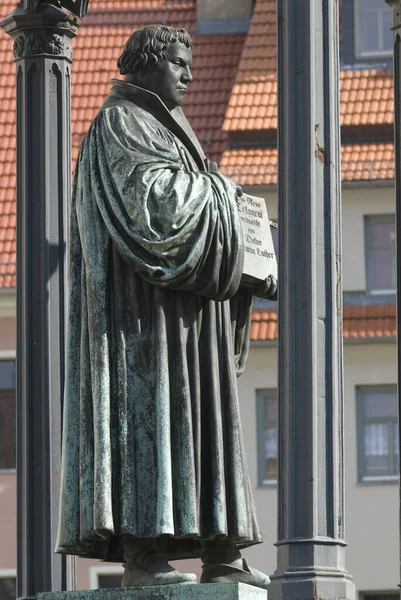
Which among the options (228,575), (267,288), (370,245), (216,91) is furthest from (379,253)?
(228,575)

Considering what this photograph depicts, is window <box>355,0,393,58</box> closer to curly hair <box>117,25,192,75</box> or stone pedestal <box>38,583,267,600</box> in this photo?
curly hair <box>117,25,192,75</box>

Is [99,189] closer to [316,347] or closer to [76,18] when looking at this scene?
[316,347]

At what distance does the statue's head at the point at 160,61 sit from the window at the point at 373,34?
3537cm

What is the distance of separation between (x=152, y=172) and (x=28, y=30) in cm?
286

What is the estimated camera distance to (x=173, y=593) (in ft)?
36.3

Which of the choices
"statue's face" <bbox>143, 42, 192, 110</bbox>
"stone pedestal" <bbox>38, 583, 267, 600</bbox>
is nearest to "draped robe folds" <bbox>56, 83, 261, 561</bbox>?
"stone pedestal" <bbox>38, 583, 267, 600</bbox>

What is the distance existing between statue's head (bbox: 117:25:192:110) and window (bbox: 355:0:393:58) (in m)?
35.4

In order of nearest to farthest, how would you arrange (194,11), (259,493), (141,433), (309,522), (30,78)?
(141,433), (309,522), (30,78), (259,493), (194,11)

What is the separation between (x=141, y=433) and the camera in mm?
11344

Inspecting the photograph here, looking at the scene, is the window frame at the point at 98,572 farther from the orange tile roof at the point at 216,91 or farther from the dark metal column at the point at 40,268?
the dark metal column at the point at 40,268

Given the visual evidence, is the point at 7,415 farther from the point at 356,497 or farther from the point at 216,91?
the point at 216,91

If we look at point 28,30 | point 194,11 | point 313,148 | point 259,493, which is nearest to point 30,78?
point 28,30

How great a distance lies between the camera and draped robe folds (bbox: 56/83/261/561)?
37.0ft

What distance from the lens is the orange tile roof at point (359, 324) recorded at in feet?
150
